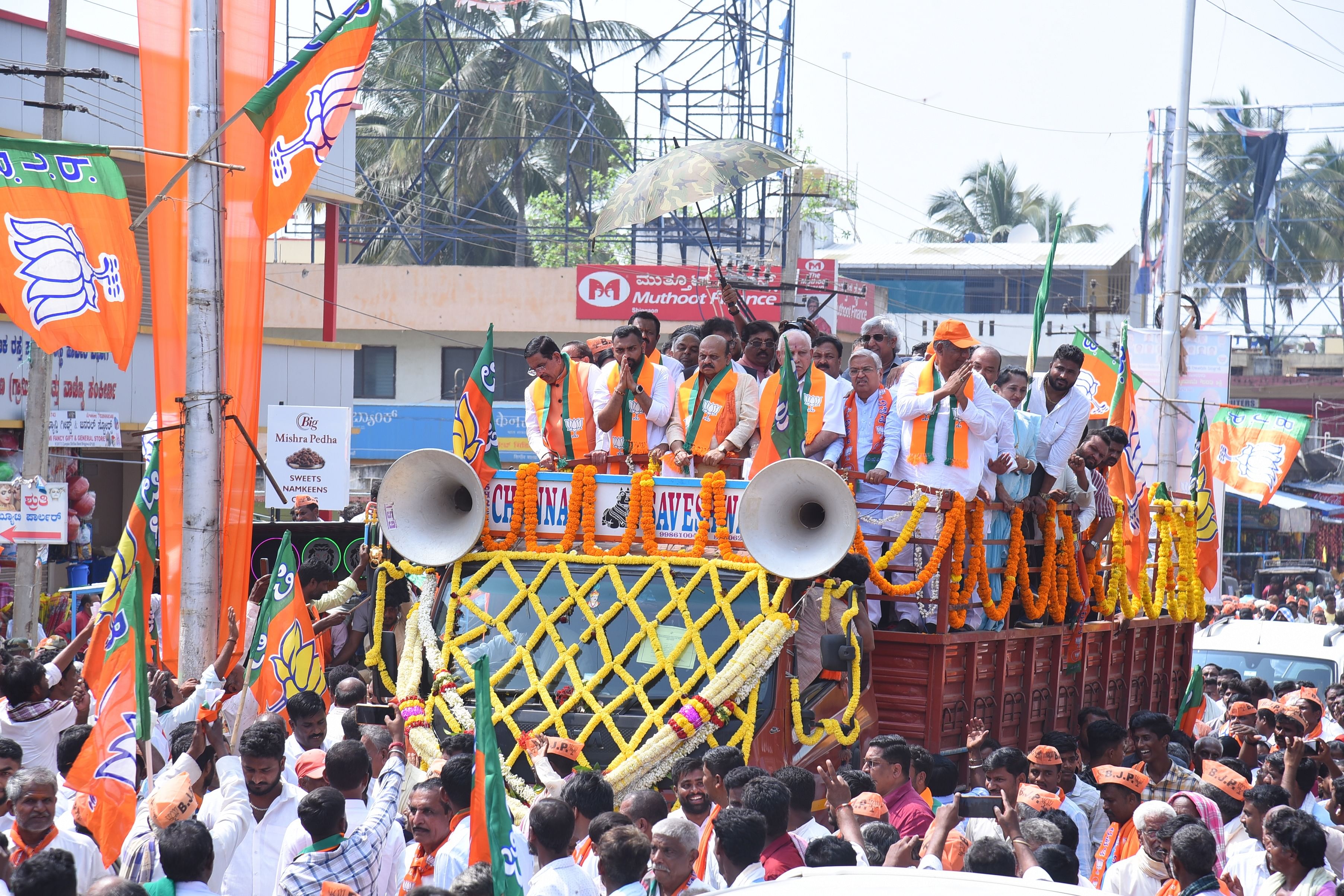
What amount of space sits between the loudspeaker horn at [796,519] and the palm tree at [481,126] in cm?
3242

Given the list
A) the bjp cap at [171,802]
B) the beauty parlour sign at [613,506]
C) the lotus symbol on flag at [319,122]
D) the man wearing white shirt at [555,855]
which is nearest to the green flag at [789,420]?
the beauty parlour sign at [613,506]

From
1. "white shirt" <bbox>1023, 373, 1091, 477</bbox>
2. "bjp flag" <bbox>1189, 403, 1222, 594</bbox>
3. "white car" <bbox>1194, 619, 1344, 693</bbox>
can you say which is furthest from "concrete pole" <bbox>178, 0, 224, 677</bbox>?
"white car" <bbox>1194, 619, 1344, 693</bbox>

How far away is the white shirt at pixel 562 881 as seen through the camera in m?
4.90

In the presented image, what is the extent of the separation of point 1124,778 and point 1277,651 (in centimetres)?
745

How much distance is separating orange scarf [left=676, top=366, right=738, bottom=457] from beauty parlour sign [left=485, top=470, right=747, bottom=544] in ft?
2.31

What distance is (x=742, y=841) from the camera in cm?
501

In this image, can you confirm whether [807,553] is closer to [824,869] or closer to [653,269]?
[824,869]

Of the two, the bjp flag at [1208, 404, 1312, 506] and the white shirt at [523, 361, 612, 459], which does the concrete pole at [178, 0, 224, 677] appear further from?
the bjp flag at [1208, 404, 1312, 506]

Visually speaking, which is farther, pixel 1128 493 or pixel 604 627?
pixel 1128 493

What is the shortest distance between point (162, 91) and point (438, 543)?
Result: 286 cm

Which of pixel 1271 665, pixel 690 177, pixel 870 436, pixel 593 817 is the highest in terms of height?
pixel 690 177

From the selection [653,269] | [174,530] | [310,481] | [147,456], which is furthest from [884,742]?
[653,269]

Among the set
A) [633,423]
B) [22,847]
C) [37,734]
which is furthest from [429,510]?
[22,847]

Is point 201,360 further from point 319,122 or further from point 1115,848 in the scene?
point 1115,848
